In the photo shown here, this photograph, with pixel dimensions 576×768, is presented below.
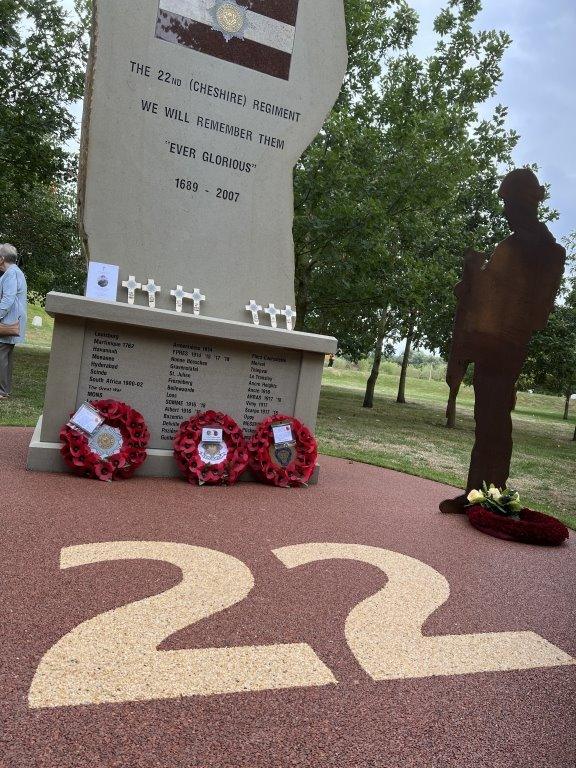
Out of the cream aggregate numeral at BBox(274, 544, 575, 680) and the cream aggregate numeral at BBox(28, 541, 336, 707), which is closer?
the cream aggregate numeral at BBox(28, 541, 336, 707)

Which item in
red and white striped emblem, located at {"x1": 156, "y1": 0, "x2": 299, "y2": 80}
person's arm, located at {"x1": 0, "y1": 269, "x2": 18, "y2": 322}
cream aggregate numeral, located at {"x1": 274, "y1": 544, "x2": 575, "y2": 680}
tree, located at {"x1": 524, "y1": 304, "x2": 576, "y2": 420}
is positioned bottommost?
cream aggregate numeral, located at {"x1": 274, "y1": 544, "x2": 575, "y2": 680}

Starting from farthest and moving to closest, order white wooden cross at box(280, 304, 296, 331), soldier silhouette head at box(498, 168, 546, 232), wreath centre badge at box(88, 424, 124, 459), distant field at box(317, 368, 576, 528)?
distant field at box(317, 368, 576, 528) < white wooden cross at box(280, 304, 296, 331) < wreath centre badge at box(88, 424, 124, 459) < soldier silhouette head at box(498, 168, 546, 232)

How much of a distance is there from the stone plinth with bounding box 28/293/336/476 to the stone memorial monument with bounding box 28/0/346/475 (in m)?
0.01

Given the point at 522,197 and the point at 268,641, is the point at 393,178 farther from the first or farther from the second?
the point at 268,641

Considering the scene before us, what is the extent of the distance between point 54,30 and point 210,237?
10.9 metres

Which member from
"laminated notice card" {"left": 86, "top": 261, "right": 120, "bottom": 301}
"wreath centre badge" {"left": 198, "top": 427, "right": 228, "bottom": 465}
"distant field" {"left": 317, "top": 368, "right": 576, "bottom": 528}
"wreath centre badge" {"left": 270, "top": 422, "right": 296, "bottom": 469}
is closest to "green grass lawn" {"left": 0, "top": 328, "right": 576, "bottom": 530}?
"distant field" {"left": 317, "top": 368, "right": 576, "bottom": 528}

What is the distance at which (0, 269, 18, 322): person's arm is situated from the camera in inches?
326

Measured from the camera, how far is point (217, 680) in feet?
7.29

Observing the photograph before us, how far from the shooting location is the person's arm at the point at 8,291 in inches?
326

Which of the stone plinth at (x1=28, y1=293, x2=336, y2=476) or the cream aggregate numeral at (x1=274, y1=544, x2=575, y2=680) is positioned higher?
the stone plinth at (x1=28, y1=293, x2=336, y2=476)

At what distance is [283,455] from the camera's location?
583cm

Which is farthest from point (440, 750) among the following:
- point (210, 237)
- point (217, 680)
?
point (210, 237)

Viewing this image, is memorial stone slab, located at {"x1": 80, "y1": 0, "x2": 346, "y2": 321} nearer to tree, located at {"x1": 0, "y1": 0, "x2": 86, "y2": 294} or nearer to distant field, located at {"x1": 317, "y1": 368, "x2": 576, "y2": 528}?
distant field, located at {"x1": 317, "y1": 368, "x2": 576, "y2": 528}

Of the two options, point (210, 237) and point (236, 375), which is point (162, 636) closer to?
point (236, 375)
